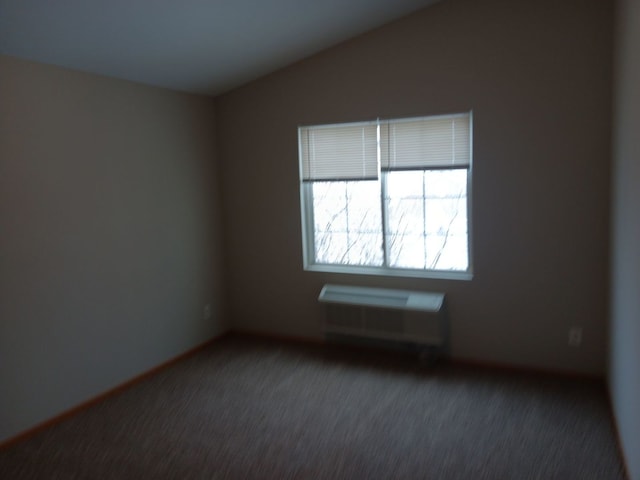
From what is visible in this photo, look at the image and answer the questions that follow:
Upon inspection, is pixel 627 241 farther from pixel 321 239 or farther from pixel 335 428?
pixel 321 239

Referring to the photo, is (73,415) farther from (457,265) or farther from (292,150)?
(457,265)

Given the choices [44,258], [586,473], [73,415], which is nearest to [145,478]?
[73,415]

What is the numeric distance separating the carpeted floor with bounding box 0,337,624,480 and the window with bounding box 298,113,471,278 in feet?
2.90

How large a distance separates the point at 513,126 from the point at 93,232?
9.79 feet

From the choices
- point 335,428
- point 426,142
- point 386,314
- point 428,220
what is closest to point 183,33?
point 426,142

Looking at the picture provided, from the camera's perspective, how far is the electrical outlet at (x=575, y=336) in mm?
3549

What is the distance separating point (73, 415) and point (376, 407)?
6.50 feet

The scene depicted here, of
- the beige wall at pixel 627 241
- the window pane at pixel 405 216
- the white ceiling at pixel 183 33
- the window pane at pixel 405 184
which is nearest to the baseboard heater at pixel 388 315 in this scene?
the window pane at pixel 405 216

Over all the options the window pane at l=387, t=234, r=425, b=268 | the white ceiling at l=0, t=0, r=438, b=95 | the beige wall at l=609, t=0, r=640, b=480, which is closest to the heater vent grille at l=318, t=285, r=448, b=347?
the window pane at l=387, t=234, r=425, b=268

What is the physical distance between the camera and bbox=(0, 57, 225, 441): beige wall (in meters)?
2.96

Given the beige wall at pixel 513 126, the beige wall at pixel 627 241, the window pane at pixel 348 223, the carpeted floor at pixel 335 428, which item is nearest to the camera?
the beige wall at pixel 627 241

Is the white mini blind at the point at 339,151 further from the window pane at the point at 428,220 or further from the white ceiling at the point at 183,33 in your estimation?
the white ceiling at the point at 183,33

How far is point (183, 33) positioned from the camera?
3146 mm

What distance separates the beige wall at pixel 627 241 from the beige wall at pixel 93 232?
3131 millimetres
